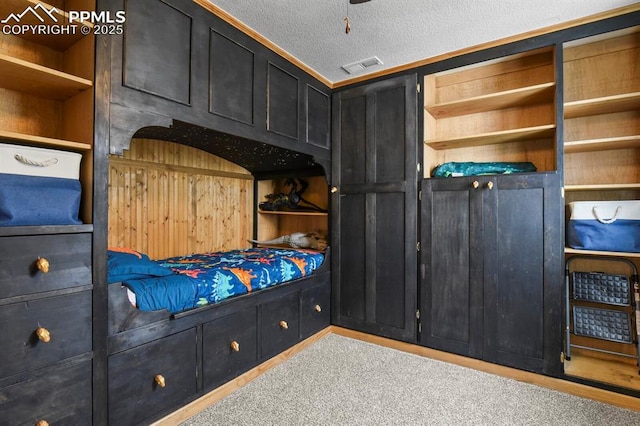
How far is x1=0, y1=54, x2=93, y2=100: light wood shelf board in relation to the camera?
4.14ft

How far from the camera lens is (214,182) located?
122 inches

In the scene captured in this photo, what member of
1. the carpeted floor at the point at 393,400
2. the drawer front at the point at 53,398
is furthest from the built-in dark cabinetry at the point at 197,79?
the carpeted floor at the point at 393,400

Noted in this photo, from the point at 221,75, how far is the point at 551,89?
2.38 meters

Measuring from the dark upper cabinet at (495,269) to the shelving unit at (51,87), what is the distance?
2363mm

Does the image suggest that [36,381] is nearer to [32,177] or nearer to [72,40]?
[32,177]

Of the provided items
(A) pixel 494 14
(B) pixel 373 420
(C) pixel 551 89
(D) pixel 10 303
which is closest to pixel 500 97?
(C) pixel 551 89

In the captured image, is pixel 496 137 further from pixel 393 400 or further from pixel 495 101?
pixel 393 400

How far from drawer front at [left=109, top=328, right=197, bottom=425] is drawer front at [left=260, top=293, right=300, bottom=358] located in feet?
1.94

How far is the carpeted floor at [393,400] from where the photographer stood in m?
1.78

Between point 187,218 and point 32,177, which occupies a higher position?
point 32,177

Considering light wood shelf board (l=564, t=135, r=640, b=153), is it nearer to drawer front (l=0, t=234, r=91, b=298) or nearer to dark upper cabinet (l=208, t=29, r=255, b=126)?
dark upper cabinet (l=208, t=29, r=255, b=126)

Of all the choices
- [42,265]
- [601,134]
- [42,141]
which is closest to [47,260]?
[42,265]

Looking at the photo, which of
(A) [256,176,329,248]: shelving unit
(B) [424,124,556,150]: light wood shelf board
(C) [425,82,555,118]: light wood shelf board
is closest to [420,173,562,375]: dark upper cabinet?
(B) [424,124,556,150]: light wood shelf board

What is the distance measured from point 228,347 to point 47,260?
1.15m
